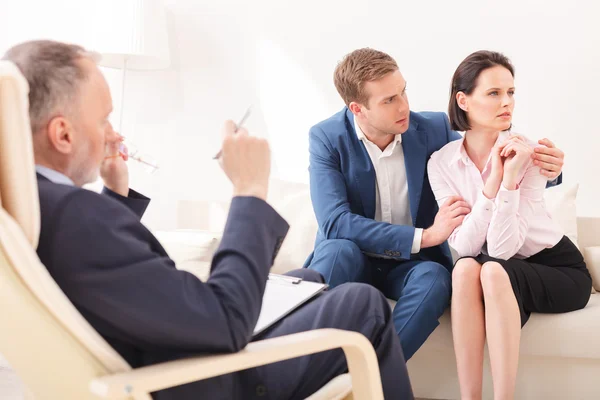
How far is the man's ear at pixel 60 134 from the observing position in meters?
1.18

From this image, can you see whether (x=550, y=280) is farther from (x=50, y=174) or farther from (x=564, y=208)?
(x=50, y=174)

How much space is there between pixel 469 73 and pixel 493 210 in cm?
49

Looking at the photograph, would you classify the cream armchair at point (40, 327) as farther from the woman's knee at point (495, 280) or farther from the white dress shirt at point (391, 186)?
the white dress shirt at point (391, 186)

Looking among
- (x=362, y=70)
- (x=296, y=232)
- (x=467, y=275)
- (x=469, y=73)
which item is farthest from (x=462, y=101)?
(x=296, y=232)

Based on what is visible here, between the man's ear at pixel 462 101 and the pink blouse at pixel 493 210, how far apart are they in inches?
4.8

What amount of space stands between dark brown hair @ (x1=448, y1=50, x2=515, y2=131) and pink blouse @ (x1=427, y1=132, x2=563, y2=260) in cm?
9

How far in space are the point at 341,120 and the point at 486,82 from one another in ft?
1.88

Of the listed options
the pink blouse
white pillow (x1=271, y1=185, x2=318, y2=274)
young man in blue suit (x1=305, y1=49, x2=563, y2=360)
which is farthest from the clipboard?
white pillow (x1=271, y1=185, x2=318, y2=274)

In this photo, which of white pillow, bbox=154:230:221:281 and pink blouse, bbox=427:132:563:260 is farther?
white pillow, bbox=154:230:221:281

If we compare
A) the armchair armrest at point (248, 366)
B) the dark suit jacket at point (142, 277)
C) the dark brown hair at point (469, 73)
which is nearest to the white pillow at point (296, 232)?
the dark brown hair at point (469, 73)

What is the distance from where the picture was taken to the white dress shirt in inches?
104

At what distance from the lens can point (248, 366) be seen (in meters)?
1.17

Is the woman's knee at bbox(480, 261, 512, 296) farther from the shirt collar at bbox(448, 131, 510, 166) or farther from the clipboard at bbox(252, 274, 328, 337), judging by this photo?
the clipboard at bbox(252, 274, 328, 337)

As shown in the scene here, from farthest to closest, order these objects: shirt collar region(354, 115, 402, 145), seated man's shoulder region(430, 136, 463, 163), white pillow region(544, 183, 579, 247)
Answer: white pillow region(544, 183, 579, 247) < shirt collar region(354, 115, 402, 145) < seated man's shoulder region(430, 136, 463, 163)
